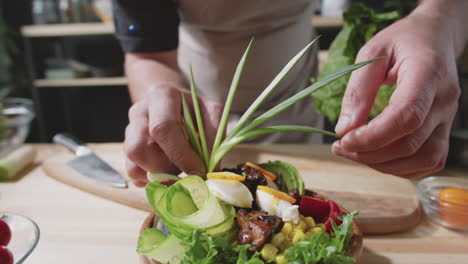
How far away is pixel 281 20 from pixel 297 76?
0.30 meters

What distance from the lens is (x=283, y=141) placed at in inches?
66.1

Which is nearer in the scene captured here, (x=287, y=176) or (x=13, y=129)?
(x=287, y=176)

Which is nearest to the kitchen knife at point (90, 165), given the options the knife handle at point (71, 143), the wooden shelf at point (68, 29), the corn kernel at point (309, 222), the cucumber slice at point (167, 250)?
the knife handle at point (71, 143)

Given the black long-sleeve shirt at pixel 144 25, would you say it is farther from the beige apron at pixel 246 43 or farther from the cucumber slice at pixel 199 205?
the cucumber slice at pixel 199 205

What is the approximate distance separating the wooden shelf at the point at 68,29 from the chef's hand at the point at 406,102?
261 centimetres

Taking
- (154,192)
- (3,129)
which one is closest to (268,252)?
(154,192)

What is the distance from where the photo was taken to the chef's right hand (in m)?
0.90

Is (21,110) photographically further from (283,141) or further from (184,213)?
(184,213)

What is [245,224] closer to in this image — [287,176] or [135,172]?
[287,176]

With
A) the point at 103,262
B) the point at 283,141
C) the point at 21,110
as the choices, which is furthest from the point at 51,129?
the point at 103,262

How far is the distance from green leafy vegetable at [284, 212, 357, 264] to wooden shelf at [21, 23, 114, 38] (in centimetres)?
283

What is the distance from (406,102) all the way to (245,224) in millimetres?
431

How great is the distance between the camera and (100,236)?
3.07 feet

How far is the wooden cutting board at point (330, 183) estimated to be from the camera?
0.97m
